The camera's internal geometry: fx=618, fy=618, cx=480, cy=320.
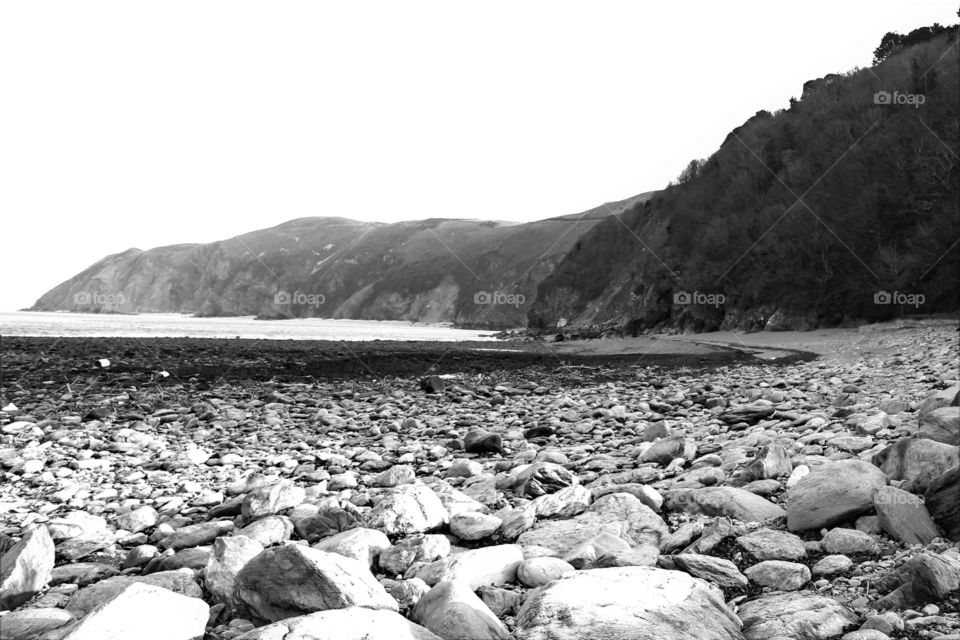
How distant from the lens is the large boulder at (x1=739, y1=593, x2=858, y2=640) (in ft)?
8.58

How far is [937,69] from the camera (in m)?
37.1

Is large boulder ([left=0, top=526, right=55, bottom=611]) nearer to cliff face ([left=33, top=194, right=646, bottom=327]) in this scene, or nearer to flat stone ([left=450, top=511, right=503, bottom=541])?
flat stone ([left=450, top=511, right=503, bottom=541])

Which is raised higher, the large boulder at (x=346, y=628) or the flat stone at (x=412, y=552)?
the large boulder at (x=346, y=628)

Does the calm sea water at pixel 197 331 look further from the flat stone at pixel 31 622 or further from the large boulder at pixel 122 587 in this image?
the flat stone at pixel 31 622

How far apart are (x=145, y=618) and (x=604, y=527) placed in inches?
104

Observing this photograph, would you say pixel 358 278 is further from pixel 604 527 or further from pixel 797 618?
pixel 797 618

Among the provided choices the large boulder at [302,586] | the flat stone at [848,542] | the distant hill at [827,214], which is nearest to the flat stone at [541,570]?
the large boulder at [302,586]

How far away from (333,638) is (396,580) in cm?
105

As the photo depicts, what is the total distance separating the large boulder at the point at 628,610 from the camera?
2.51 meters

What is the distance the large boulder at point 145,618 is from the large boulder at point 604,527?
6.60 feet

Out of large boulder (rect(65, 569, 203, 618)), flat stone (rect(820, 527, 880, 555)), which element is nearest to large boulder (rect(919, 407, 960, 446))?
flat stone (rect(820, 527, 880, 555))

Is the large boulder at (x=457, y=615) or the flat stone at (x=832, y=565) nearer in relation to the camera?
the large boulder at (x=457, y=615)

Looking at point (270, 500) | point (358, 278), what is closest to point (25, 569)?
point (270, 500)

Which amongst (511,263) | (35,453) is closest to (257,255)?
(511,263)
